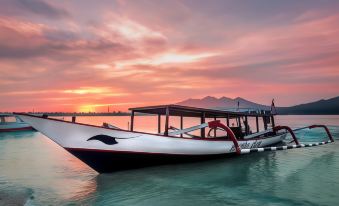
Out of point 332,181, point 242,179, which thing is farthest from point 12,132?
point 332,181

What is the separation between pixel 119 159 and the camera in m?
12.0

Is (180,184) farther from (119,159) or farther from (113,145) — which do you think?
(113,145)

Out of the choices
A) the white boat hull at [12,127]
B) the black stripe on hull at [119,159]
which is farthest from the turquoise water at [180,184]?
the white boat hull at [12,127]

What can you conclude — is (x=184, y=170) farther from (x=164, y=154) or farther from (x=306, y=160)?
(x=306, y=160)

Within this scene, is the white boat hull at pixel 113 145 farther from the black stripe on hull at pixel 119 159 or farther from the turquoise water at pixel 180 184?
the turquoise water at pixel 180 184

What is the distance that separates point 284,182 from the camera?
12.1 m

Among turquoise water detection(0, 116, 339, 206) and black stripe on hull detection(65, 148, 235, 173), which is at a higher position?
black stripe on hull detection(65, 148, 235, 173)

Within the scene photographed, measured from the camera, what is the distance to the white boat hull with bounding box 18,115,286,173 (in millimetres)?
11016

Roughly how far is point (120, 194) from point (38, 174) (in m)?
6.86

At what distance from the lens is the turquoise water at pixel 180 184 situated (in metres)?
9.54

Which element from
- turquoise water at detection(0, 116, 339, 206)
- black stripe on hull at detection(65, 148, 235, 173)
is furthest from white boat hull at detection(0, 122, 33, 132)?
black stripe on hull at detection(65, 148, 235, 173)

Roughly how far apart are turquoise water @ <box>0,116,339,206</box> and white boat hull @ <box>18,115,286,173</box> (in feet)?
2.35

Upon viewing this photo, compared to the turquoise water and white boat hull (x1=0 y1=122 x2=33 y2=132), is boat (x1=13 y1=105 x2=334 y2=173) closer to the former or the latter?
the turquoise water

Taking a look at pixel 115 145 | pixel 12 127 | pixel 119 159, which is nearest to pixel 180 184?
pixel 119 159
